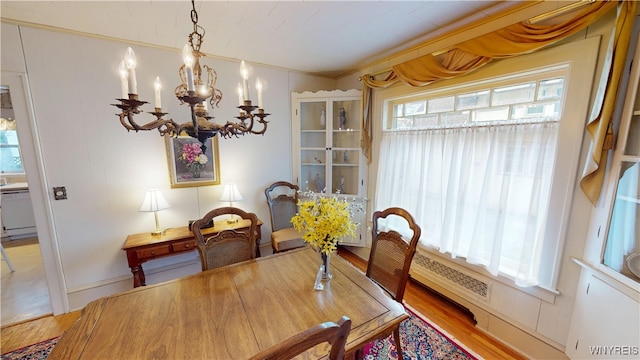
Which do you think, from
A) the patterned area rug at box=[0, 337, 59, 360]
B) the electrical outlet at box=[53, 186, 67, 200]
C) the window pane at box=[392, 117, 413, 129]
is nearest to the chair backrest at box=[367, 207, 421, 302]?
the window pane at box=[392, 117, 413, 129]

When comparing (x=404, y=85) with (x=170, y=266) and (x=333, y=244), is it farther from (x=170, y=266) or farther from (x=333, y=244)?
(x=170, y=266)

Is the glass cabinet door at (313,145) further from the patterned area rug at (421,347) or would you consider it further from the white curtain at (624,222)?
the white curtain at (624,222)

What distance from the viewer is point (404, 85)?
96.7 inches

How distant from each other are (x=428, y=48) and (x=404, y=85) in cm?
38

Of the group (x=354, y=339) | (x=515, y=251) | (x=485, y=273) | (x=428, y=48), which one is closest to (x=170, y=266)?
(x=354, y=339)

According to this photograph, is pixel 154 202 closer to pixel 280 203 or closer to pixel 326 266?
pixel 280 203

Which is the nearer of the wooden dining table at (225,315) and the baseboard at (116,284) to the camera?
the wooden dining table at (225,315)

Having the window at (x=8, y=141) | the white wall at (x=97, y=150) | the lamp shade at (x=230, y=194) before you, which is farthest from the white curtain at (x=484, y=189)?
the window at (x=8, y=141)

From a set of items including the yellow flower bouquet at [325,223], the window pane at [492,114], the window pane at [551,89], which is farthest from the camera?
the window pane at [492,114]

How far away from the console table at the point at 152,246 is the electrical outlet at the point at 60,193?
0.64 meters

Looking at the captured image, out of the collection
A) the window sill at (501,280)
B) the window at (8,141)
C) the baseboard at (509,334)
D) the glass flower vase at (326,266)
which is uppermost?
the window at (8,141)

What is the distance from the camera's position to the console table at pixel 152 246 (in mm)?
2141

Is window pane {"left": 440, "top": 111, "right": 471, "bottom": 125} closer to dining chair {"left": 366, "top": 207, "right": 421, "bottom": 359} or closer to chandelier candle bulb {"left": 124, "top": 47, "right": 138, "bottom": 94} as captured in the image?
dining chair {"left": 366, "top": 207, "right": 421, "bottom": 359}

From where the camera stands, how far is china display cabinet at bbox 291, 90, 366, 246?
3.04m
